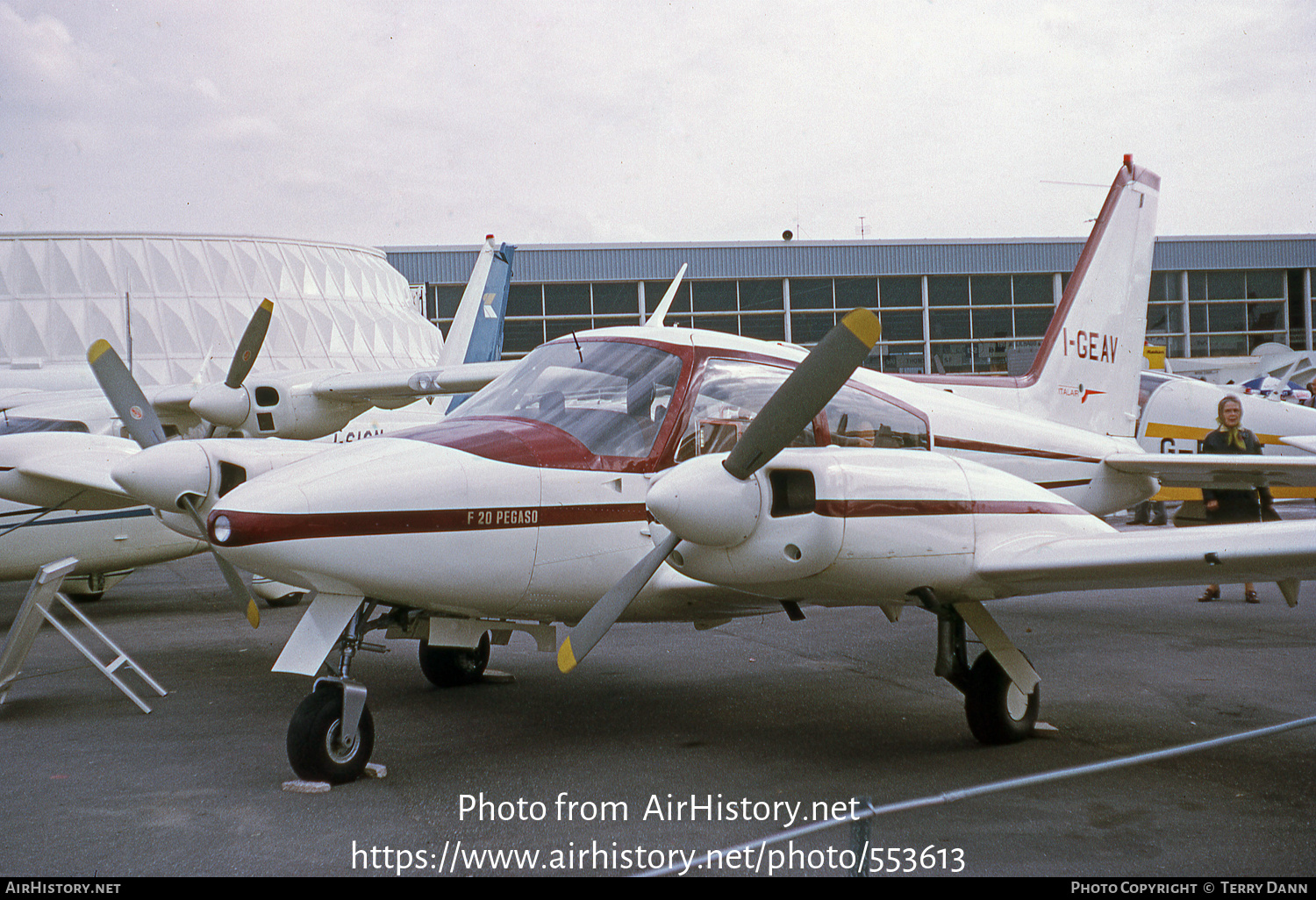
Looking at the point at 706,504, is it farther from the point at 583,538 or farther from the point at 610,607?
the point at 583,538

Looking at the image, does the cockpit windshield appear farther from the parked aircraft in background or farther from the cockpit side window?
the parked aircraft in background

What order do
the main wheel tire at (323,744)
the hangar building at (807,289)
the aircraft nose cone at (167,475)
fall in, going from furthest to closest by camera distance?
the hangar building at (807,289)
the aircraft nose cone at (167,475)
the main wheel tire at (323,744)

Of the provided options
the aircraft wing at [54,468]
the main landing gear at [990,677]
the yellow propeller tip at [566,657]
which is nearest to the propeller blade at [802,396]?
the yellow propeller tip at [566,657]

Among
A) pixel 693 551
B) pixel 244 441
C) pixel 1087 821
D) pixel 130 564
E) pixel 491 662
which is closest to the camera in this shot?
pixel 1087 821

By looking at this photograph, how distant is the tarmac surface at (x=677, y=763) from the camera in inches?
152

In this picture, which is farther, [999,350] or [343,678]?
[999,350]

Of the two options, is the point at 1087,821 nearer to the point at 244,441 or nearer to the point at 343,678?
the point at 343,678

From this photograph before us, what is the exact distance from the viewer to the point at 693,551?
452 centimetres

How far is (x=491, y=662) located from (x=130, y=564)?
5.13 metres

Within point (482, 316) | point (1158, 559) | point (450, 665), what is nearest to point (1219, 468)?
point (1158, 559)

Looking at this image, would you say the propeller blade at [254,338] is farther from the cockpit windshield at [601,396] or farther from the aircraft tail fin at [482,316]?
the aircraft tail fin at [482,316]

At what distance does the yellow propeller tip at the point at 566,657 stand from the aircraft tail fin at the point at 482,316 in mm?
14791

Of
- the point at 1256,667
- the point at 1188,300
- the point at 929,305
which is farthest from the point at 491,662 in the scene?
the point at 1188,300

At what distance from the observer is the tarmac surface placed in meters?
3.85
